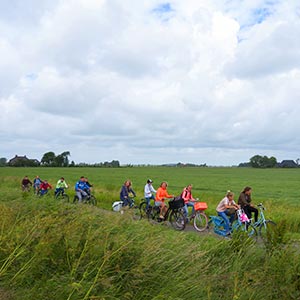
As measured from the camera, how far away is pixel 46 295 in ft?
11.7

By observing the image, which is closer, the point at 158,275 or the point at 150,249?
the point at 158,275

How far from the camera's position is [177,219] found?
13062mm

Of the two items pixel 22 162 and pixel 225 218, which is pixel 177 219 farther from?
pixel 22 162

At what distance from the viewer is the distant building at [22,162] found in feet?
417

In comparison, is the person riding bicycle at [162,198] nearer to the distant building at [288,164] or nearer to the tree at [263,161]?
the tree at [263,161]

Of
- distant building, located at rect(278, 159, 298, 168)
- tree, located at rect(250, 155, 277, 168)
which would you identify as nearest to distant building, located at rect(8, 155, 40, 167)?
tree, located at rect(250, 155, 277, 168)

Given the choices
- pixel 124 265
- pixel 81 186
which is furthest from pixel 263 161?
pixel 124 265

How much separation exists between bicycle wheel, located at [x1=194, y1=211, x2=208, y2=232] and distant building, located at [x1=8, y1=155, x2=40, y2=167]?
121m

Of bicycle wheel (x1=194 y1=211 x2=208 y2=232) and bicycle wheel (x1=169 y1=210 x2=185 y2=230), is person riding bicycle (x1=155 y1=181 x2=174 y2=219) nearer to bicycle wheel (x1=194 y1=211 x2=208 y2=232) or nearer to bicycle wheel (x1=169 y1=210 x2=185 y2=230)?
bicycle wheel (x1=169 y1=210 x2=185 y2=230)

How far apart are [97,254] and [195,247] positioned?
1887 mm

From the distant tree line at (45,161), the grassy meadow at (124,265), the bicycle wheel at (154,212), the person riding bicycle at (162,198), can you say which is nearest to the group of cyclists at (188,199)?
the person riding bicycle at (162,198)

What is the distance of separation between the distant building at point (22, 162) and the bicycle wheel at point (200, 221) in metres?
121

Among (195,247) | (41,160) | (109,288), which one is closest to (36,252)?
(109,288)

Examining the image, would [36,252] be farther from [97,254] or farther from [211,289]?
[211,289]
